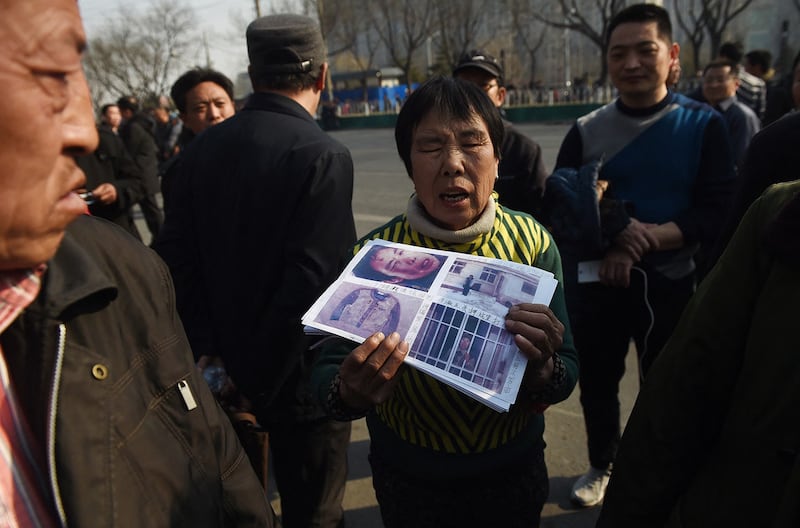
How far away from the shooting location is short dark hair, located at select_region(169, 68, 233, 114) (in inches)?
140

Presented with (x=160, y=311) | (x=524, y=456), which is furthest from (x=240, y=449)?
(x=524, y=456)

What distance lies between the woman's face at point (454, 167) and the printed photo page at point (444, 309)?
7.5 inches

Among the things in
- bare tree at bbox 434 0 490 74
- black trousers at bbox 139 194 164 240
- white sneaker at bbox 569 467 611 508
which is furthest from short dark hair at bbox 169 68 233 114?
bare tree at bbox 434 0 490 74

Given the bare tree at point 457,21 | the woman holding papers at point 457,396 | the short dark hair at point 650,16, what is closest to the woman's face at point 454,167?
the woman holding papers at point 457,396

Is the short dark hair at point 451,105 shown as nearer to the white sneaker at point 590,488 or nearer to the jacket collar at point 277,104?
the jacket collar at point 277,104

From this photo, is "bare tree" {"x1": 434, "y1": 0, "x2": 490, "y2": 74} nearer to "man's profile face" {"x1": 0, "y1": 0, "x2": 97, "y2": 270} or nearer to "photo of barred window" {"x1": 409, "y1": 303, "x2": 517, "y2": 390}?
"photo of barred window" {"x1": 409, "y1": 303, "x2": 517, "y2": 390}

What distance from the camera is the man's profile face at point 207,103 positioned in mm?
3525

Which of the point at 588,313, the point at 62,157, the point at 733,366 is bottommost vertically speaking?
the point at 588,313

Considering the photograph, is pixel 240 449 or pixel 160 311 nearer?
pixel 160 311

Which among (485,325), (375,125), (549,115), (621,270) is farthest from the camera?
(375,125)

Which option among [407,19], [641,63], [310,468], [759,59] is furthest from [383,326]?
[407,19]

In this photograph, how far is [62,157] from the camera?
29.5 inches

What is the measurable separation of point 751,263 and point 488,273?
0.55 metres

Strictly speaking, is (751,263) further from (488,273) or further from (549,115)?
(549,115)
